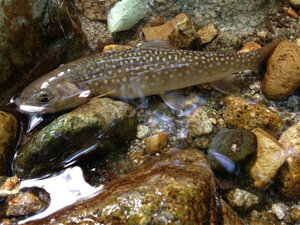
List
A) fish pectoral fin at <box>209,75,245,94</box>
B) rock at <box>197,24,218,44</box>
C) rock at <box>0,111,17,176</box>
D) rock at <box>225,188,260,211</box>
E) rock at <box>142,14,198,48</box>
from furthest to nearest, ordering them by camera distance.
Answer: rock at <box>197,24,218,44</box>
rock at <box>142,14,198,48</box>
fish pectoral fin at <box>209,75,245,94</box>
rock at <box>225,188,260,211</box>
rock at <box>0,111,17,176</box>

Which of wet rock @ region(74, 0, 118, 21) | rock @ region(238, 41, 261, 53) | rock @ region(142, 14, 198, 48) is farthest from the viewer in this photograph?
wet rock @ region(74, 0, 118, 21)

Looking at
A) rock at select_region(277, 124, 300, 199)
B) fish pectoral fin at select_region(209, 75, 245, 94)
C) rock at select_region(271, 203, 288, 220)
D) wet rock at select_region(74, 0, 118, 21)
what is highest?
wet rock at select_region(74, 0, 118, 21)

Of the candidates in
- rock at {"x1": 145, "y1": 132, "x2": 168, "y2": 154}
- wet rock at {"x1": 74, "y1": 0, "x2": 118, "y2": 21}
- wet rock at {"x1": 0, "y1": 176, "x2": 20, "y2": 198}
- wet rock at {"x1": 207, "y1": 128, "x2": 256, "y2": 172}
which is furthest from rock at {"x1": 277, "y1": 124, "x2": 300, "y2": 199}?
wet rock at {"x1": 74, "y1": 0, "x2": 118, "y2": 21}

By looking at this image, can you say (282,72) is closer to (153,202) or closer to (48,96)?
(153,202)

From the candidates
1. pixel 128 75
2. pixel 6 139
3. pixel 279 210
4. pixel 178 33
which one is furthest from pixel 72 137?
pixel 279 210

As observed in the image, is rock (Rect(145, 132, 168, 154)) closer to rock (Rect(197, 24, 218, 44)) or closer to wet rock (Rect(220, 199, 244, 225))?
wet rock (Rect(220, 199, 244, 225))

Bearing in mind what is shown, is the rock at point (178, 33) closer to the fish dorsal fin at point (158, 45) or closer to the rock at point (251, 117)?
the fish dorsal fin at point (158, 45)

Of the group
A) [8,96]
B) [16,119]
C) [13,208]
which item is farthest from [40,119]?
[13,208]
